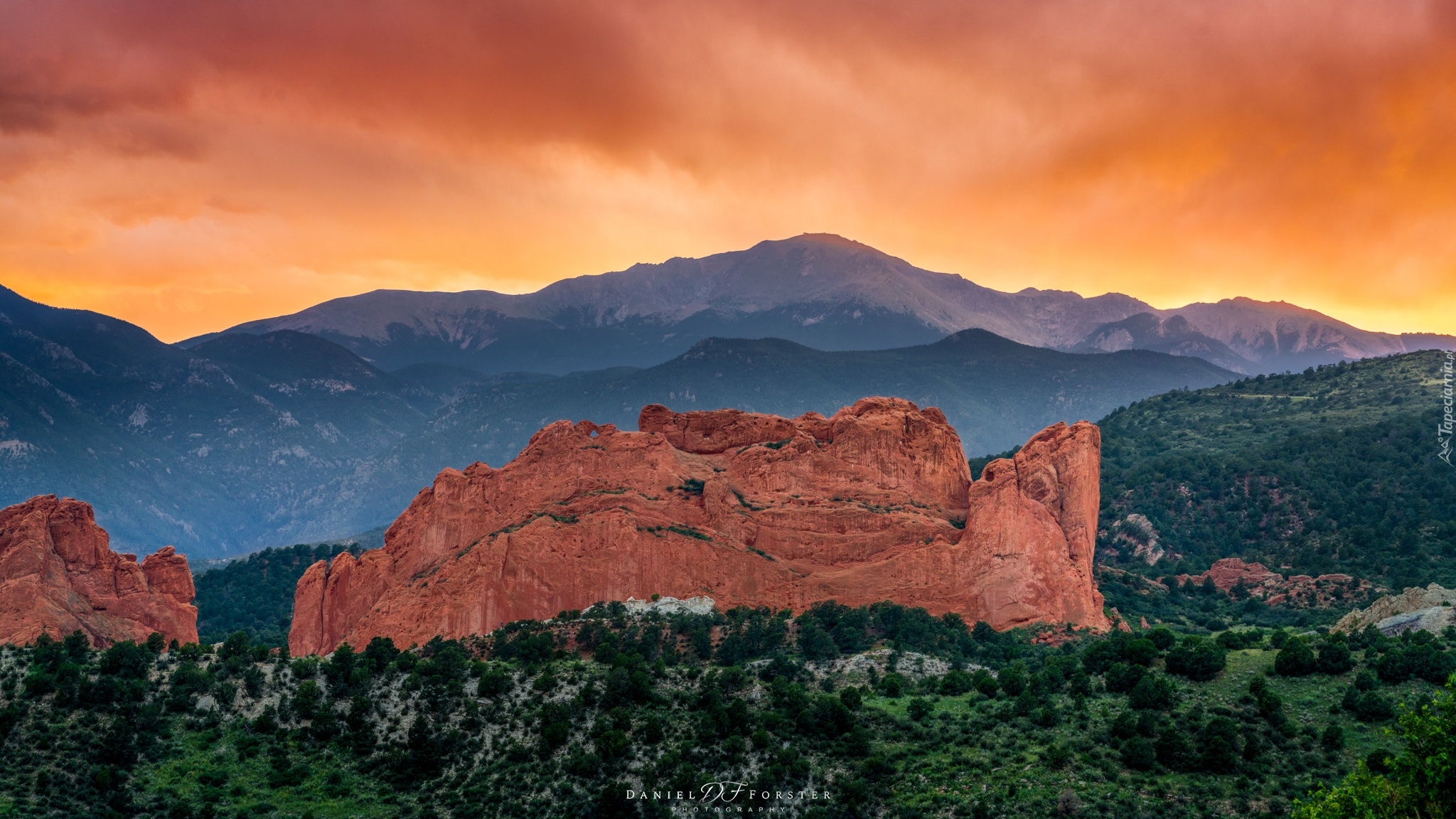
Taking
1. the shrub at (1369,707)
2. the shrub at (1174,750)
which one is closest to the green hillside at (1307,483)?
the shrub at (1369,707)

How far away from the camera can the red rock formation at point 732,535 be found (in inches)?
3794

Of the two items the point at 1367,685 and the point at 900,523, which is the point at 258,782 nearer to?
the point at 900,523

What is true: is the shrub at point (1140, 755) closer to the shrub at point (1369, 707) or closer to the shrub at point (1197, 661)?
the shrub at point (1197, 661)

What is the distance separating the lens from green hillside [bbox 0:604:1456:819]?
63062 mm

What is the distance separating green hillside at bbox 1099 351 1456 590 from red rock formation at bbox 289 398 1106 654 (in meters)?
35.1

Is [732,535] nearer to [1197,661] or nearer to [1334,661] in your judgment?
[1197,661]

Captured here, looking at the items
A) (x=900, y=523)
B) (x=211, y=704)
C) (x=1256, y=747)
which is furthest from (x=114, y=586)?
(x=1256, y=747)

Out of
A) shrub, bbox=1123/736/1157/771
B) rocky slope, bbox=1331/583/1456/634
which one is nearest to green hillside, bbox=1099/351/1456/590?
rocky slope, bbox=1331/583/1456/634

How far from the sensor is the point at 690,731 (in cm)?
7306

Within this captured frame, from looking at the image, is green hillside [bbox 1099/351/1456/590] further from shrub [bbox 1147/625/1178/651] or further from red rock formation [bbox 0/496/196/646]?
red rock formation [bbox 0/496/196/646]

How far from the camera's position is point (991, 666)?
88.1 meters

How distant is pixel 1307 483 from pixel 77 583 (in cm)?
13105

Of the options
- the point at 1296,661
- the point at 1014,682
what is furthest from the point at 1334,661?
the point at 1014,682

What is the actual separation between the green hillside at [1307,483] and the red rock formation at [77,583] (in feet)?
341
